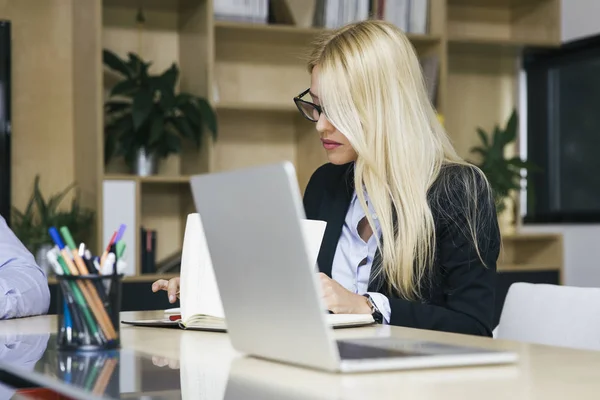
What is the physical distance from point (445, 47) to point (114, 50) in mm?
1493

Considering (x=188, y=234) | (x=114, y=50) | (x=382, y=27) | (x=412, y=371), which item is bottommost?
(x=412, y=371)

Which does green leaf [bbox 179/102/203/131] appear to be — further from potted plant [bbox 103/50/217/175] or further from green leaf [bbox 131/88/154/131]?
green leaf [bbox 131/88/154/131]

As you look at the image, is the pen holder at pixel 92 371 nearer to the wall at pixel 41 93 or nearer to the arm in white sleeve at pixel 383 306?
the arm in white sleeve at pixel 383 306

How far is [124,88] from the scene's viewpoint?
3.75m

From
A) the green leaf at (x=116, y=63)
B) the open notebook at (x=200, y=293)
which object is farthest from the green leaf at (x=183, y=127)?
the open notebook at (x=200, y=293)

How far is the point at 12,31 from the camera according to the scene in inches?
157

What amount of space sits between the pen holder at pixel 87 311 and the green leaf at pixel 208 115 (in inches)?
100

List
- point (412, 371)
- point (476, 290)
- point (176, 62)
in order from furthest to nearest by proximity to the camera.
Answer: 1. point (176, 62)
2. point (476, 290)
3. point (412, 371)

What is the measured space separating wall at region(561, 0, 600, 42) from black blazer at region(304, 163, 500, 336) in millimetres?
2908

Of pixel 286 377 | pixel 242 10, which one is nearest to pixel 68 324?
pixel 286 377

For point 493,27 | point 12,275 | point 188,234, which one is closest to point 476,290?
point 188,234

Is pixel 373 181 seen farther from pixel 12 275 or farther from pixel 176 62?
pixel 176 62

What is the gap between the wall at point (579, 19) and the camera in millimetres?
4453

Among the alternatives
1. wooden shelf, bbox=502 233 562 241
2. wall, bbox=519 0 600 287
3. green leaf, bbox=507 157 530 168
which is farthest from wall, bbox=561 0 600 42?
wooden shelf, bbox=502 233 562 241
